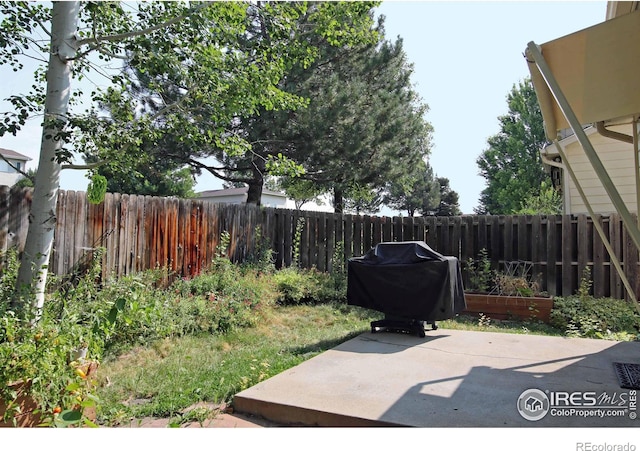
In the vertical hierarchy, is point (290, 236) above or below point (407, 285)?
above

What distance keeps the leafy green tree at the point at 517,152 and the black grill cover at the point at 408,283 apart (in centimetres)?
2495

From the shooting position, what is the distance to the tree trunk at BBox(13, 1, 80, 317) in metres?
3.22

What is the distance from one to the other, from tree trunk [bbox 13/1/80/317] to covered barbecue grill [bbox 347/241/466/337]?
10.5ft

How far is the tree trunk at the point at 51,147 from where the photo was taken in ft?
10.6

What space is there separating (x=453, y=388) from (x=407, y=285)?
1.81 metres

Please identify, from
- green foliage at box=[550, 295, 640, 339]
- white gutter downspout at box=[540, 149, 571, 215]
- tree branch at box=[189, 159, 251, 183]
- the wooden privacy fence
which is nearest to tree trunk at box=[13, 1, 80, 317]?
the wooden privacy fence

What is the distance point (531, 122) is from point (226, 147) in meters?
30.3

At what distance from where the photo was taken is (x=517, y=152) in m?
29.4

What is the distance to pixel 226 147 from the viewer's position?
428 cm

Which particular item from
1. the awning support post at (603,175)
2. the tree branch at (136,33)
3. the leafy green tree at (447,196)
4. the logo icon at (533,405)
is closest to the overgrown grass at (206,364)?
the logo icon at (533,405)

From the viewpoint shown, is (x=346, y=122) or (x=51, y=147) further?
(x=346, y=122)

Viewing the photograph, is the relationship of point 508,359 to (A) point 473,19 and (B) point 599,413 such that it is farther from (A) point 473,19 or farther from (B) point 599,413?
(A) point 473,19

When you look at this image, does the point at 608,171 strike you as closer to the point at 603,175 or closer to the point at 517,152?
the point at 603,175

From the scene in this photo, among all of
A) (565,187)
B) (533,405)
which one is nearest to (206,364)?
(533,405)
